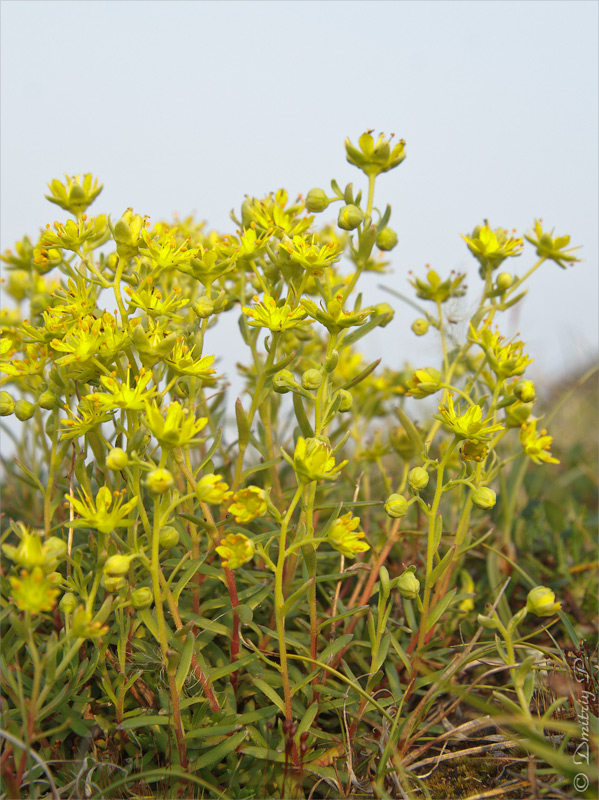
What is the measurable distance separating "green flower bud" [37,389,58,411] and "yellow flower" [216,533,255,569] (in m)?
0.56

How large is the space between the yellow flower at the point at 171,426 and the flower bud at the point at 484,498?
623 mm

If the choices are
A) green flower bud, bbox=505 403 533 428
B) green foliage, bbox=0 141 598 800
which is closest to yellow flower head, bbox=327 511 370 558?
green foliage, bbox=0 141 598 800

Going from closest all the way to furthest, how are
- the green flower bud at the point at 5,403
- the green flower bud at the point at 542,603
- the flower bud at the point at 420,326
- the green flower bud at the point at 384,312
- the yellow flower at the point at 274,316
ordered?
the green flower bud at the point at 542,603 → the yellow flower at the point at 274,316 → the green flower bud at the point at 5,403 → the green flower bud at the point at 384,312 → the flower bud at the point at 420,326

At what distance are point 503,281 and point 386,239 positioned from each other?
1.16ft

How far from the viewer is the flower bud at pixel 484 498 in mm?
1432

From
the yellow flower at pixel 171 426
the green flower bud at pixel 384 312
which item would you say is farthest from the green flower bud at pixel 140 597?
the green flower bud at pixel 384 312

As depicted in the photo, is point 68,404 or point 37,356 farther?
point 37,356

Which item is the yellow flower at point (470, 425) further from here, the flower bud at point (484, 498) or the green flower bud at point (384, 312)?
the green flower bud at point (384, 312)

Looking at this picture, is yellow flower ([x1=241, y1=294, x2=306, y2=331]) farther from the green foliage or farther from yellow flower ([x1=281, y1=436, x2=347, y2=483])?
yellow flower ([x1=281, y1=436, x2=347, y2=483])

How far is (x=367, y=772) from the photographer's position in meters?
1.50

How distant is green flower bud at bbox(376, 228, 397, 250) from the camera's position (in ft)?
5.93

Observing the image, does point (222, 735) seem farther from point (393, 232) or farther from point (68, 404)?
point (393, 232)

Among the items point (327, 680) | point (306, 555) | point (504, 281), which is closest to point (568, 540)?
point (504, 281)

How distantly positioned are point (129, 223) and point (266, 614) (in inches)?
44.6
